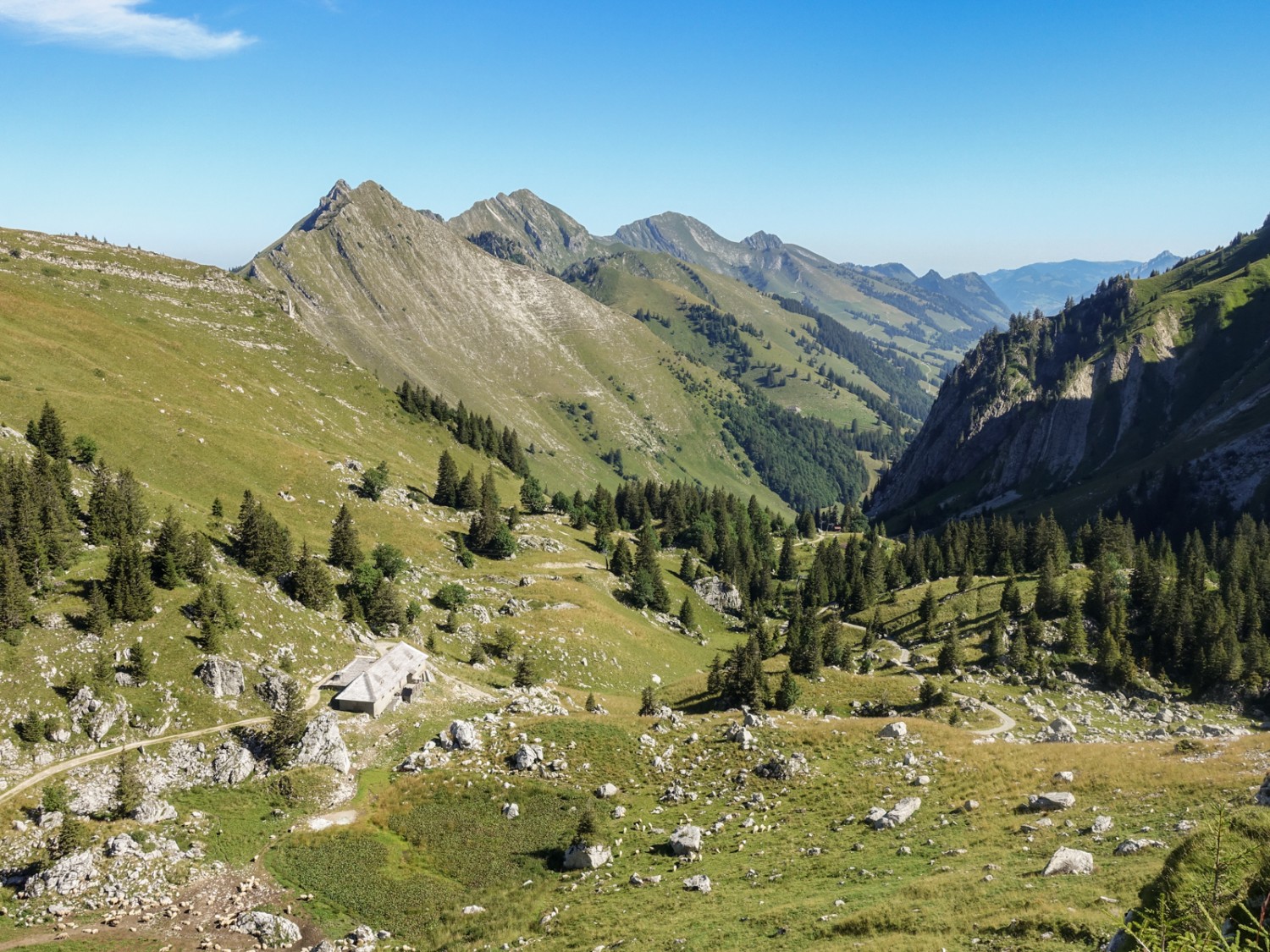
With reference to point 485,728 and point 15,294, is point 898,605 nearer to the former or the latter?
point 485,728

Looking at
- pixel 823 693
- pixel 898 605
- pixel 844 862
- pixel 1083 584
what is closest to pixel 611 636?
pixel 823 693

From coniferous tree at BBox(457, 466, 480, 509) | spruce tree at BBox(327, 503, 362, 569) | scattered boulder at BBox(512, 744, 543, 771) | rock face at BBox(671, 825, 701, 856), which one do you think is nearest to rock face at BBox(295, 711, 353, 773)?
scattered boulder at BBox(512, 744, 543, 771)

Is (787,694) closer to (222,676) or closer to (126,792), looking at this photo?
(222,676)

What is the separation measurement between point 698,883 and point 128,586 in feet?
174

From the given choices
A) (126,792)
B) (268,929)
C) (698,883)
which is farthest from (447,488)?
(698,883)

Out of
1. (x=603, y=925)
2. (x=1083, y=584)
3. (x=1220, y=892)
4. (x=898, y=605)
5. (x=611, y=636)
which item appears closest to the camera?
(x=1220, y=892)

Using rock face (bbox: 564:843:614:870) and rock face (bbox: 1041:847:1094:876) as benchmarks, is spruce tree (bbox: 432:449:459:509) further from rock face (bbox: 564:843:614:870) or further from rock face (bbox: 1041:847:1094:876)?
rock face (bbox: 1041:847:1094:876)

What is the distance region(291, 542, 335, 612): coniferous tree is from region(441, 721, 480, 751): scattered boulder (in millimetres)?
26010

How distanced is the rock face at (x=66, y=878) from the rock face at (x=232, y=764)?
35.8 feet

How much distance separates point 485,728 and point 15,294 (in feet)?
457

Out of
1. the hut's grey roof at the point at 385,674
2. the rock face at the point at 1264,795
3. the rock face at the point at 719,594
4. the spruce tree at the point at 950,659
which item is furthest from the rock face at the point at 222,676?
the rock face at the point at 719,594

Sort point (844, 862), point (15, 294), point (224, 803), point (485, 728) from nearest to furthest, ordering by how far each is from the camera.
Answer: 1. point (844, 862)
2. point (224, 803)
3. point (485, 728)
4. point (15, 294)

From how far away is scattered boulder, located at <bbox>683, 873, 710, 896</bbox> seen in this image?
39.8 meters

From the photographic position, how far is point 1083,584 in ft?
366
